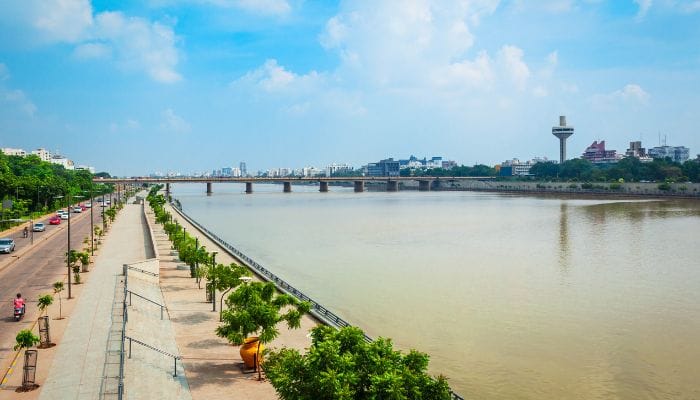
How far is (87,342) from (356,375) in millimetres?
11343

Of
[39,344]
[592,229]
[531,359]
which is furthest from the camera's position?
[592,229]

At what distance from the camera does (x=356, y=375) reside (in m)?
10.4

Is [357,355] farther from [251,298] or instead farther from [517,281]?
[517,281]

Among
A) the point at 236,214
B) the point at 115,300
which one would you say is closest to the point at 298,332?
the point at 115,300

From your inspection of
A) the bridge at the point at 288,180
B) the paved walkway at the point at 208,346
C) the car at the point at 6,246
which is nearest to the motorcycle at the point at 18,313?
the paved walkway at the point at 208,346

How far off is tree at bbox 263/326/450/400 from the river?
22.8ft

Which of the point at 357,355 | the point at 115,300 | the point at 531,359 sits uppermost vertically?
the point at 357,355

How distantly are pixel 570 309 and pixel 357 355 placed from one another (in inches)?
734

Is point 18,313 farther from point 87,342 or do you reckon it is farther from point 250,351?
point 250,351

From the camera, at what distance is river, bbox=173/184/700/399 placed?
18.5 m

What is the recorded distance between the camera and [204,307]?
23.8 meters

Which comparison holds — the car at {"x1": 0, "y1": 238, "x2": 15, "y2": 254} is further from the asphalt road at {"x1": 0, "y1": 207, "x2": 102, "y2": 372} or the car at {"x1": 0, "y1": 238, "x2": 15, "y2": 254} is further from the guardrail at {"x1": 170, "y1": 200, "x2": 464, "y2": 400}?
the guardrail at {"x1": 170, "y1": 200, "x2": 464, "y2": 400}

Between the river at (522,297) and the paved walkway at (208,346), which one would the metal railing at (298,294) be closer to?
the paved walkway at (208,346)

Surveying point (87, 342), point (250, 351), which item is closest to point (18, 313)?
point (87, 342)
